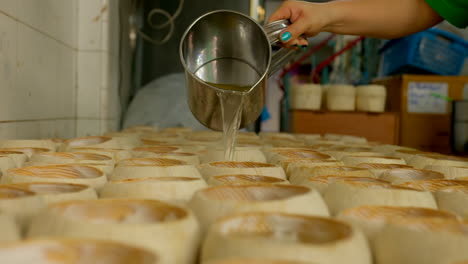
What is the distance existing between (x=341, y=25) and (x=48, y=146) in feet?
3.83

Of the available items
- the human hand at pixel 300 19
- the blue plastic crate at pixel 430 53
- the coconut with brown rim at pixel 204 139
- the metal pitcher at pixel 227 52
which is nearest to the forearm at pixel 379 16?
the human hand at pixel 300 19

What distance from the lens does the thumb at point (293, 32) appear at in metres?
1.53

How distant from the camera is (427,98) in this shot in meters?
3.10

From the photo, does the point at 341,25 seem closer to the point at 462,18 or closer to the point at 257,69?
the point at 462,18

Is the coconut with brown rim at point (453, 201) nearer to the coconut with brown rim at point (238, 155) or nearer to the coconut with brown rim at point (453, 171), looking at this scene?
the coconut with brown rim at point (453, 171)

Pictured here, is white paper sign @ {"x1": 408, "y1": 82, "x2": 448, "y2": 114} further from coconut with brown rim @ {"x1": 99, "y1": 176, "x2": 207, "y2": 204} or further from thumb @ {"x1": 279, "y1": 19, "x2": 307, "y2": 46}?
coconut with brown rim @ {"x1": 99, "y1": 176, "x2": 207, "y2": 204}

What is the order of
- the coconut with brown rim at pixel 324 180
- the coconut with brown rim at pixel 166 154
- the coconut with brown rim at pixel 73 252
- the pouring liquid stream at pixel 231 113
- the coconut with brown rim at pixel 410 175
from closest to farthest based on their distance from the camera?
the coconut with brown rim at pixel 73 252 → the coconut with brown rim at pixel 324 180 → the coconut with brown rim at pixel 410 175 → the coconut with brown rim at pixel 166 154 → the pouring liquid stream at pixel 231 113

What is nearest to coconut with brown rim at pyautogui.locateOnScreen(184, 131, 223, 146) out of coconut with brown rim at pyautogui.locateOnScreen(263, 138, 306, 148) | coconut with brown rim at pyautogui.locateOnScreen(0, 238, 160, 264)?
coconut with brown rim at pyautogui.locateOnScreen(263, 138, 306, 148)

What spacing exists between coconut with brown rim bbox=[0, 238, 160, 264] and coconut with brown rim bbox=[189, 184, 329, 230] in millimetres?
172

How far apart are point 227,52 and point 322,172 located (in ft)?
2.23

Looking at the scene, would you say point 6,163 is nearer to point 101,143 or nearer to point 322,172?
point 101,143

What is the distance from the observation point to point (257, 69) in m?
1.48

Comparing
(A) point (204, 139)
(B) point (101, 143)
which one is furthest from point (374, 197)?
(A) point (204, 139)

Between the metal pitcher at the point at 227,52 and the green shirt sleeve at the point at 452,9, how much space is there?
25.4 inches
